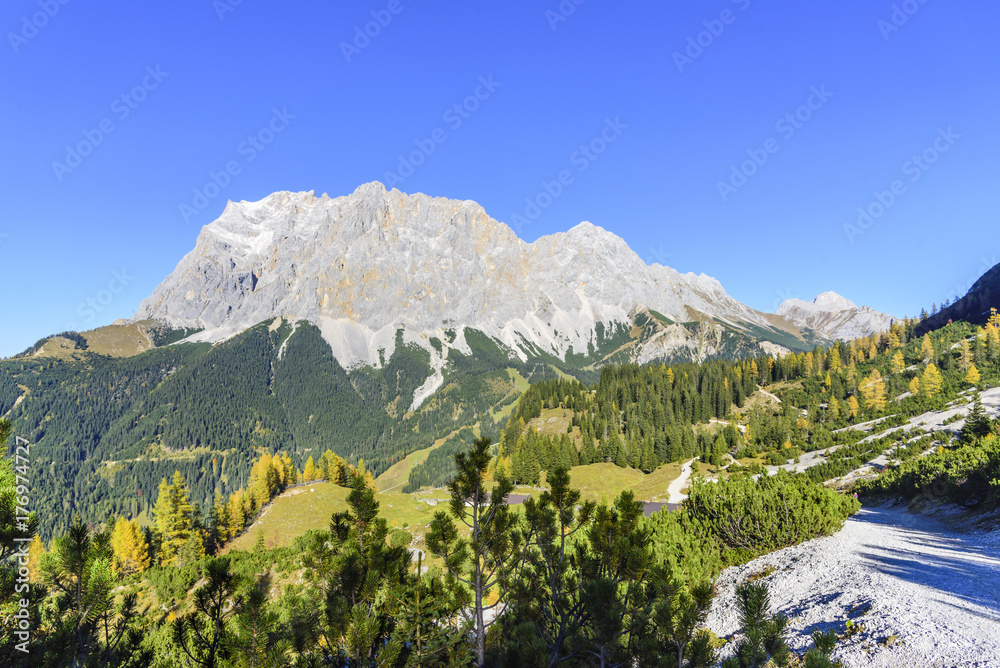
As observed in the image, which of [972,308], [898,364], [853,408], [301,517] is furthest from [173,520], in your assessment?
[972,308]

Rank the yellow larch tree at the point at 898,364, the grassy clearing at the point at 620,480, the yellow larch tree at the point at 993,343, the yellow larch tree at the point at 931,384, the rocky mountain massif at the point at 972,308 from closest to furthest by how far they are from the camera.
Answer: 1. the grassy clearing at the point at 620,480
2. the yellow larch tree at the point at 931,384
3. the yellow larch tree at the point at 993,343
4. the yellow larch tree at the point at 898,364
5. the rocky mountain massif at the point at 972,308

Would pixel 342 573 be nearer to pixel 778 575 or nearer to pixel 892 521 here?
pixel 778 575

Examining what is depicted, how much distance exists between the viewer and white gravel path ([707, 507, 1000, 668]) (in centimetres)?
1051

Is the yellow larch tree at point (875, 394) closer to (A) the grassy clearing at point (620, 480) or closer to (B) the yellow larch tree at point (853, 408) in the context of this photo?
(B) the yellow larch tree at point (853, 408)

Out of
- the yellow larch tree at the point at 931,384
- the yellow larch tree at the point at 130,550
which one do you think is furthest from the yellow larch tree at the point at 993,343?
the yellow larch tree at the point at 130,550

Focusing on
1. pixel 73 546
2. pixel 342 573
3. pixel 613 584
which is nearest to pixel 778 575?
pixel 613 584

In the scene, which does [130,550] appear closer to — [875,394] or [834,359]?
[875,394]

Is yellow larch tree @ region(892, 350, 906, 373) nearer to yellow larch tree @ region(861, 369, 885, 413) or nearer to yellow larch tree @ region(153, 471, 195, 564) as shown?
yellow larch tree @ region(861, 369, 885, 413)

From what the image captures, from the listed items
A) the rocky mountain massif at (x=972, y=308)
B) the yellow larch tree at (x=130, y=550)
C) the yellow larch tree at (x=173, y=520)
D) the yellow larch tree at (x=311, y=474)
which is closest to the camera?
the yellow larch tree at (x=130, y=550)

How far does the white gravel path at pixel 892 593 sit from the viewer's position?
34.5ft

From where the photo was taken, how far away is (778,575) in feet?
61.6

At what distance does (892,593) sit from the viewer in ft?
45.4

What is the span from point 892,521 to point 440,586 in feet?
110

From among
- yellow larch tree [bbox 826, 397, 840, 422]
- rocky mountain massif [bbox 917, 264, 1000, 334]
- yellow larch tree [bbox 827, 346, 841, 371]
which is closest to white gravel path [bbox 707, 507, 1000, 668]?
yellow larch tree [bbox 826, 397, 840, 422]
